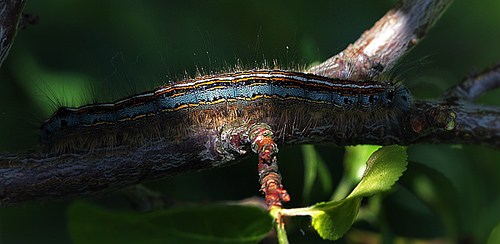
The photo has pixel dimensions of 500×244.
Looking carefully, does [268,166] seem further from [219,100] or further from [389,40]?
[389,40]

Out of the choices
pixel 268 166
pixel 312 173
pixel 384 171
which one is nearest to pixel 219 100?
pixel 312 173

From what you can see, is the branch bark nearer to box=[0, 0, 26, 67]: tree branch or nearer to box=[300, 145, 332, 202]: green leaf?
box=[300, 145, 332, 202]: green leaf

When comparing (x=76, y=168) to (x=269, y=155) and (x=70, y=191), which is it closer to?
(x=70, y=191)

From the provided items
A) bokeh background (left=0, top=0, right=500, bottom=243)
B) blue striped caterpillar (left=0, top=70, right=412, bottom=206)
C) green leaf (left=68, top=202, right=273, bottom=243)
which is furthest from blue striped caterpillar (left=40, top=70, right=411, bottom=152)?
green leaf (left=68, top=202, right=273, bottom=243)

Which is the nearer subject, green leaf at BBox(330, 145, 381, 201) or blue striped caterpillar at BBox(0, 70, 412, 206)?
blue striped caterpillar at BBox(0, 70, 412, 206)

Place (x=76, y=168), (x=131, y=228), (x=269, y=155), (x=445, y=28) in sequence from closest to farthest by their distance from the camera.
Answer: (x=131, y=228) → (x=269, y=155) → (x=76, y=168) → (x=445, y=28)

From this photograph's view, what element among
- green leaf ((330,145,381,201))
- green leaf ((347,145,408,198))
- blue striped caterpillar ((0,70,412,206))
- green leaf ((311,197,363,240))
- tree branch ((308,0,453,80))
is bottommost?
green leaf ((311,197,363,240))

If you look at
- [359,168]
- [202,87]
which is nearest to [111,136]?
[202,87]
